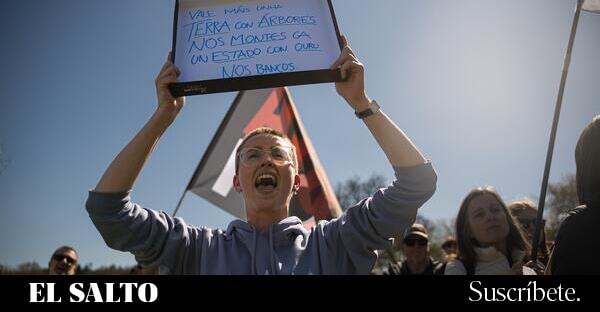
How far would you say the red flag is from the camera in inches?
250

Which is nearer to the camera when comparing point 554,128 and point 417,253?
point 554,128

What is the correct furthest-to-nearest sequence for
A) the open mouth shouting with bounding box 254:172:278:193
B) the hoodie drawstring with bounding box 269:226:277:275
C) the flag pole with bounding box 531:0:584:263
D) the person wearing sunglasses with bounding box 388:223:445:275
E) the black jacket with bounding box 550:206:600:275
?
the person wearing sunglasses with bounding box 388:223:445:275
the flag pole with bounding box 531:0:584:263
the open mouth shouting with bounding box 254:172:278:193
the black jacket with bounding box 550:206:600:275
the hoodie drawstring with bounding box 269:226:277:275

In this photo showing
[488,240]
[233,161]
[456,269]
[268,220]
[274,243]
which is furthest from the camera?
[233,161]

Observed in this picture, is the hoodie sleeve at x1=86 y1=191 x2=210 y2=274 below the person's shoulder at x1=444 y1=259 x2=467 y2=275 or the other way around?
the other way around

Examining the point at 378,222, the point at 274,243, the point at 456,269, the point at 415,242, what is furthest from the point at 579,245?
the point at 415,242

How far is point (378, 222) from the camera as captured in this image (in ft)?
6.34

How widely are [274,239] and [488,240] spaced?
1.73 meters

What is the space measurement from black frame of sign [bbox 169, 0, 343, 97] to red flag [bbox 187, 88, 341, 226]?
4.08 meters

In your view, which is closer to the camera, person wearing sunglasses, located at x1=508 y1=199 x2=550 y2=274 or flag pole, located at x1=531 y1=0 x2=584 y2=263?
flag pole, located at x1=531 y1=0 x2=584 y2=263

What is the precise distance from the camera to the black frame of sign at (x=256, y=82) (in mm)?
2156

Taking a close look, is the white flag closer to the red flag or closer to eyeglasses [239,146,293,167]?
eyeglasses [239,146,293,167]

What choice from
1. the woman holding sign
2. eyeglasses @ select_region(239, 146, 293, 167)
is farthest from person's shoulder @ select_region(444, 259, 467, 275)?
eyeglasses @ select_region(239, 146, 293, 167)

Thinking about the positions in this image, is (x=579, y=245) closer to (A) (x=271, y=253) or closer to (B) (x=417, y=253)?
(A) (x=271, y=253)

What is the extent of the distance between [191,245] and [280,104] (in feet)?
18.1
